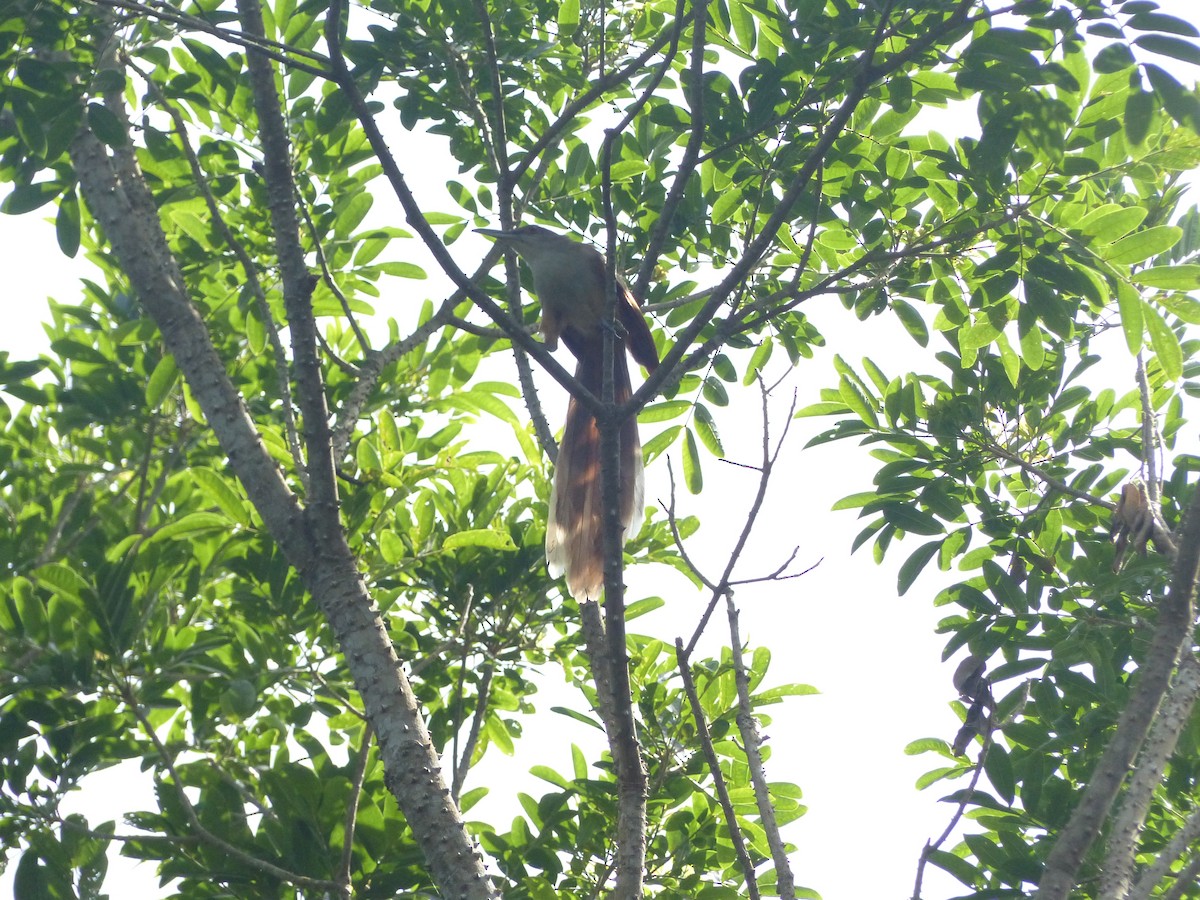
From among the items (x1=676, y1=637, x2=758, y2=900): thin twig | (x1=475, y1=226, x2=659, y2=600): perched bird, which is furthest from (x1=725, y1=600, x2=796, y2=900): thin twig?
(x1=475, y1=226, x2=659, y2=600): perched bird

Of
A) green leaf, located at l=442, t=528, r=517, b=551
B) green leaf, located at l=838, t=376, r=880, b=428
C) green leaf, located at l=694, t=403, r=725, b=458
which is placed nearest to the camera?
green leaf, located at l=442, t=528, r=517, b=551

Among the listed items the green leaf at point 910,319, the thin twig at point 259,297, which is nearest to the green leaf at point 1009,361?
the green leaf at point 910,319

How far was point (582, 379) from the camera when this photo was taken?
5.49 metres

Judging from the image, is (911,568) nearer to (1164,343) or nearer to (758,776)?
(1164,343)

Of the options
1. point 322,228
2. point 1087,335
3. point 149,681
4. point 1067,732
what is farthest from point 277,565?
point 1087,335

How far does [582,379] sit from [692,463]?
4.43ft

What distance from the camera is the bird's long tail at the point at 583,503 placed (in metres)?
3.89

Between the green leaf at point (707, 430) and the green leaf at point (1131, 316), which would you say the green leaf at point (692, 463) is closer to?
the green leaf at point (707, 430)

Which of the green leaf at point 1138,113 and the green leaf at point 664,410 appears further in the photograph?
the green leaf at point 664,410

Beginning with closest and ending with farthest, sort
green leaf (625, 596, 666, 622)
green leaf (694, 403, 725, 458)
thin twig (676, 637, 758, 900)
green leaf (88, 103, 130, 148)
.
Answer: thin twig (676, 637, 758, 900)
green leaf (88, 103, 130, 148)
green leaf (694, 403, 725, 458)
green leaf (625, 596, 666, 622)

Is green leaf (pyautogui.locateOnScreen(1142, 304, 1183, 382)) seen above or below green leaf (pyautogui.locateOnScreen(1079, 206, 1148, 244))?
below

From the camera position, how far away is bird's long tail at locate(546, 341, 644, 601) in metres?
3.89

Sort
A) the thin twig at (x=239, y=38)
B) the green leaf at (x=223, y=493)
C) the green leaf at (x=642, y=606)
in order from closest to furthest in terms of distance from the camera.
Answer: the thin twig at (x=239, y=38), the green leaf at (x=223, y=493), the green leaf at (x=642, y=606)

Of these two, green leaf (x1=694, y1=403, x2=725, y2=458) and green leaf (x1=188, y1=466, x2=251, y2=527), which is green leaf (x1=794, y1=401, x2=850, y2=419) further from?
green leaf (x1=188, y1=466, x2=251, y2=527)
